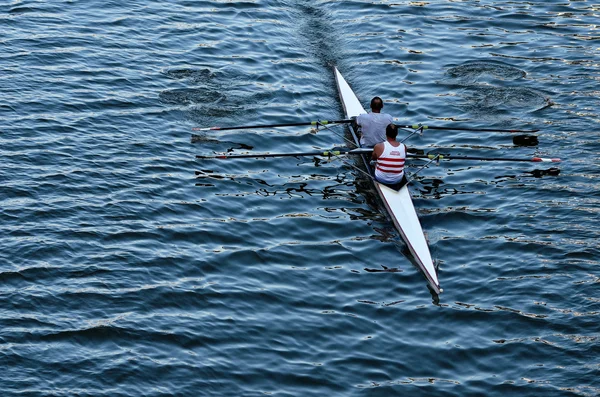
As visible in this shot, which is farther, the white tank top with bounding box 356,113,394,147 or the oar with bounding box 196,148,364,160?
the white tank top with bounding box 356,113,394,147

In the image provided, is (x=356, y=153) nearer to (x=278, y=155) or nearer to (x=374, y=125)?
(x=374, y=125)

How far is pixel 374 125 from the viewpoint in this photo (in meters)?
21.8

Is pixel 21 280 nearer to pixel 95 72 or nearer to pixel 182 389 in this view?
pixel 182 389

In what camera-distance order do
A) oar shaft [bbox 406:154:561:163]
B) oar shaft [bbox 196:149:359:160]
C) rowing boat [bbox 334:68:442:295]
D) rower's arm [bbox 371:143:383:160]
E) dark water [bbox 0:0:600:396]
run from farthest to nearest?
oar shaft [bbox 196:149:359:160] → oar shaft [bbox 406:154:561:163] → rower's arm [bbox 371:143:383:160] → rowing boat [bbox 334:68:442:295] → dark water [bbox 0:0:600:396]

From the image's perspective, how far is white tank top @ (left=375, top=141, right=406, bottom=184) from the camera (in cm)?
2014

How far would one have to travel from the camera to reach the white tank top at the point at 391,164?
20141 mm

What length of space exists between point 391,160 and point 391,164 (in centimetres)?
9

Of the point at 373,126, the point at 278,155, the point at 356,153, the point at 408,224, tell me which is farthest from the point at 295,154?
the point at 408,224

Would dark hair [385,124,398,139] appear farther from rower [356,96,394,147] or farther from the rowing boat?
rower [356,96,394,147]

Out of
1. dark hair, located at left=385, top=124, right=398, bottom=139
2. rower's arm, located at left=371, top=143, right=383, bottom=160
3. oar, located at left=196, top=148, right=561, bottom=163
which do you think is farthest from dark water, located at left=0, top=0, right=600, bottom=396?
dark hair, located at left=385, top=124, right=398, bottom=139

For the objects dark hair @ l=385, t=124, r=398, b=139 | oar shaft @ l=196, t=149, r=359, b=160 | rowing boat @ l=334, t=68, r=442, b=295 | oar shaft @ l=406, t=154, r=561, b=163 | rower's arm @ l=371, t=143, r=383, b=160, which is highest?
dark hair @ l=385, t=124, r=398, b=139

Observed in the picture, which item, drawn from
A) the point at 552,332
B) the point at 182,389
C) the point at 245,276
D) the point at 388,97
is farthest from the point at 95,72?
the point at 552,332

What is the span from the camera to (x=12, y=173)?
65.9ft

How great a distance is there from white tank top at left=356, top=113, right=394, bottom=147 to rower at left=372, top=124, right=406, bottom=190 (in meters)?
1.25
